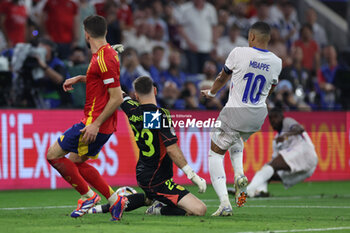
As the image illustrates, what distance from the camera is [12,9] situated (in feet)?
49.8

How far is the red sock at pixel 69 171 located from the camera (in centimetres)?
756

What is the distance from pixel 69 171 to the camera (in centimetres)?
760

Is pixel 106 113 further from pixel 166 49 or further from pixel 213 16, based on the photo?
pixel 213 16

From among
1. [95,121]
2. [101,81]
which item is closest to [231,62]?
[101,81]

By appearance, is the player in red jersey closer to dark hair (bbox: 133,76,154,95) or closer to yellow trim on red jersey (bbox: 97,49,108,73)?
yellow trim on red jersey (bbox: 97,49,108,73)

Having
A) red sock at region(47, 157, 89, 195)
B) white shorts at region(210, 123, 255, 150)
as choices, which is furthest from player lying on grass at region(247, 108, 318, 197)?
red sock at region(47, 157, 89, 195)

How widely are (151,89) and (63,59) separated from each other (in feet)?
24.6

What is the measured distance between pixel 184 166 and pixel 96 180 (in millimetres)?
1038

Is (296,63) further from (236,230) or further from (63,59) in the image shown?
(236,230)

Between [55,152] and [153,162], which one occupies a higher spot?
[55,152]

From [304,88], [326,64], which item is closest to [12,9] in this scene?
[304,88]

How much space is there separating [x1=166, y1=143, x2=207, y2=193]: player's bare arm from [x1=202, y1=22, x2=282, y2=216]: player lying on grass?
30.1 inches

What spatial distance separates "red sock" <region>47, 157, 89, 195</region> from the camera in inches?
298

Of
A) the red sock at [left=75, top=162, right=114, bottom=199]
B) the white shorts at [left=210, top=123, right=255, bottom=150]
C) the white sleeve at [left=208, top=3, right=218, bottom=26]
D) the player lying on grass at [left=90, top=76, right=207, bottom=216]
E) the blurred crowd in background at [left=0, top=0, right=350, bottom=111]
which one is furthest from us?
the white sleeve at [left=208, top=3, right=218, bottom=26]
